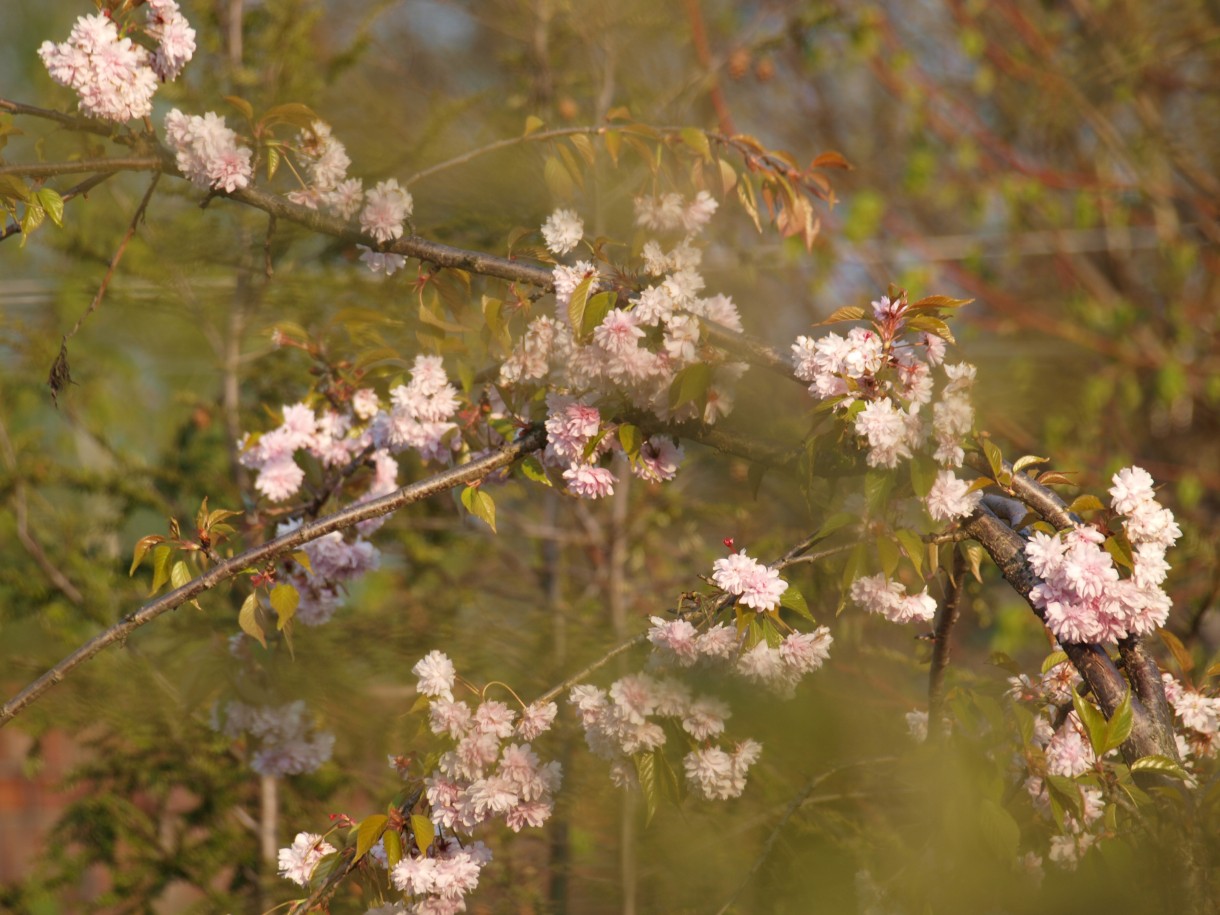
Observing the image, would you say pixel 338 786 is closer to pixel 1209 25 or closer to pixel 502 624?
pixel 502 624

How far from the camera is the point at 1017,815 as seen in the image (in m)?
1.32

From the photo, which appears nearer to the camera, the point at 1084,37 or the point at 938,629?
the point at 938,629

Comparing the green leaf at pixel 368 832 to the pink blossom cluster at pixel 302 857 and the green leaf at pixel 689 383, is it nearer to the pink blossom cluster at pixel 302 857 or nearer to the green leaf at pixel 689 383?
the pink blossom cluster at pixel 302 857

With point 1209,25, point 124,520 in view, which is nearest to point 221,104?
point 124,520

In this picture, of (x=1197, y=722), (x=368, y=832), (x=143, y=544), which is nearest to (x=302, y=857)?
(x=368, y=832)

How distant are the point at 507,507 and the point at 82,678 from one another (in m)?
1.28

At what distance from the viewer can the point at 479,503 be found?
131cm

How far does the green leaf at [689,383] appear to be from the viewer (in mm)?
1180

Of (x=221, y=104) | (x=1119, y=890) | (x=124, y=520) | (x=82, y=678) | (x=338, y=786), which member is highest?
(x=221, y=104)

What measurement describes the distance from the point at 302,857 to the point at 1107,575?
0.94m

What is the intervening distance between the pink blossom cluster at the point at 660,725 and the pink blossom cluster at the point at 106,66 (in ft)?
2.82

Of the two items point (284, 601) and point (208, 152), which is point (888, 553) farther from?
point (208, 152)

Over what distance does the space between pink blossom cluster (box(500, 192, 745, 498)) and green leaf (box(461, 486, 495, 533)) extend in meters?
0.10

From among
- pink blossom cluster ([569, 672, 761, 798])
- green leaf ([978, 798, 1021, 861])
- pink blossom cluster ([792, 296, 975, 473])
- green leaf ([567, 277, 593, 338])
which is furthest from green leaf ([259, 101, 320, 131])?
green leaf ([978, 798, 1021, 861])
